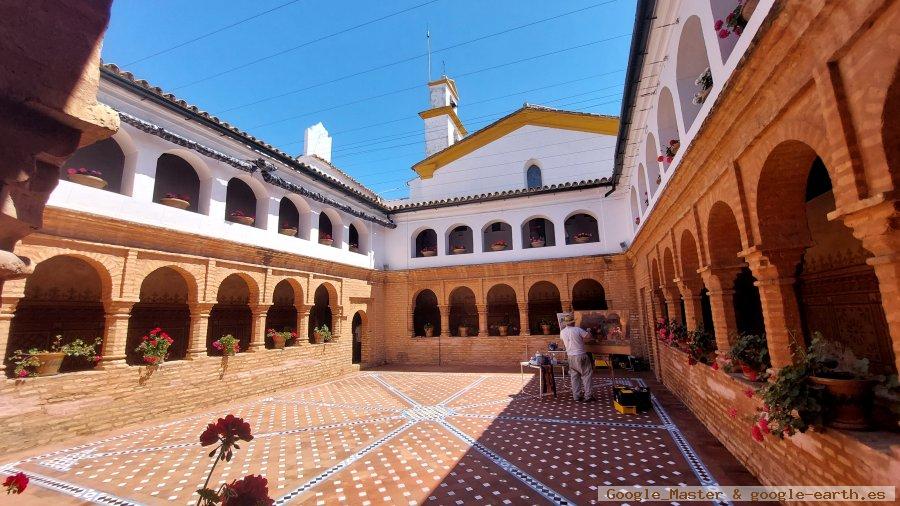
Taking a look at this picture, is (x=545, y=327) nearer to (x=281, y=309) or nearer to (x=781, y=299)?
(x=281, y=309)

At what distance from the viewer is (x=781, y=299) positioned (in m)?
4.16

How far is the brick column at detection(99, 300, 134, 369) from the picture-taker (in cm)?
802

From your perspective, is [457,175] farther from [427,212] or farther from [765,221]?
[765,221]

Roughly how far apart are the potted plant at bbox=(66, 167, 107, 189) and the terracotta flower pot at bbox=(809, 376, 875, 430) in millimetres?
11720

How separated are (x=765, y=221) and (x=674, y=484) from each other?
325 centimetres

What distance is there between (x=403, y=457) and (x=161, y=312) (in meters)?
9.45

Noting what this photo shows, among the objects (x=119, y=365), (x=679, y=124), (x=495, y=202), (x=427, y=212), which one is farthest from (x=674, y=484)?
(x=427, y=212)

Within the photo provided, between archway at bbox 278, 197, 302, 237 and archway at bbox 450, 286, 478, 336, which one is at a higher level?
archway at bbox 278, 197, 302, 237

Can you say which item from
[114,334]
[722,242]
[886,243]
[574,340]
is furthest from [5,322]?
[722,242]

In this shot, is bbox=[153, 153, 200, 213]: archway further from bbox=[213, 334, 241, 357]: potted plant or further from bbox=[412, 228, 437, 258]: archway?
bbox=[412, 228, 437, 258]: archway

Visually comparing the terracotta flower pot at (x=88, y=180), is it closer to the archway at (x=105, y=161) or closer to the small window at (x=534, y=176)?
the archway at (x=105, y=161)

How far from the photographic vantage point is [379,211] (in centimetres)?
1723

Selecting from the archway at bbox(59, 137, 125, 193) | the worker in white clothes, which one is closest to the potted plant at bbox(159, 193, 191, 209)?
the archway at bbox(59, 137, 125, 193)

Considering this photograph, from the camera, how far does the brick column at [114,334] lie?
26.3ft
